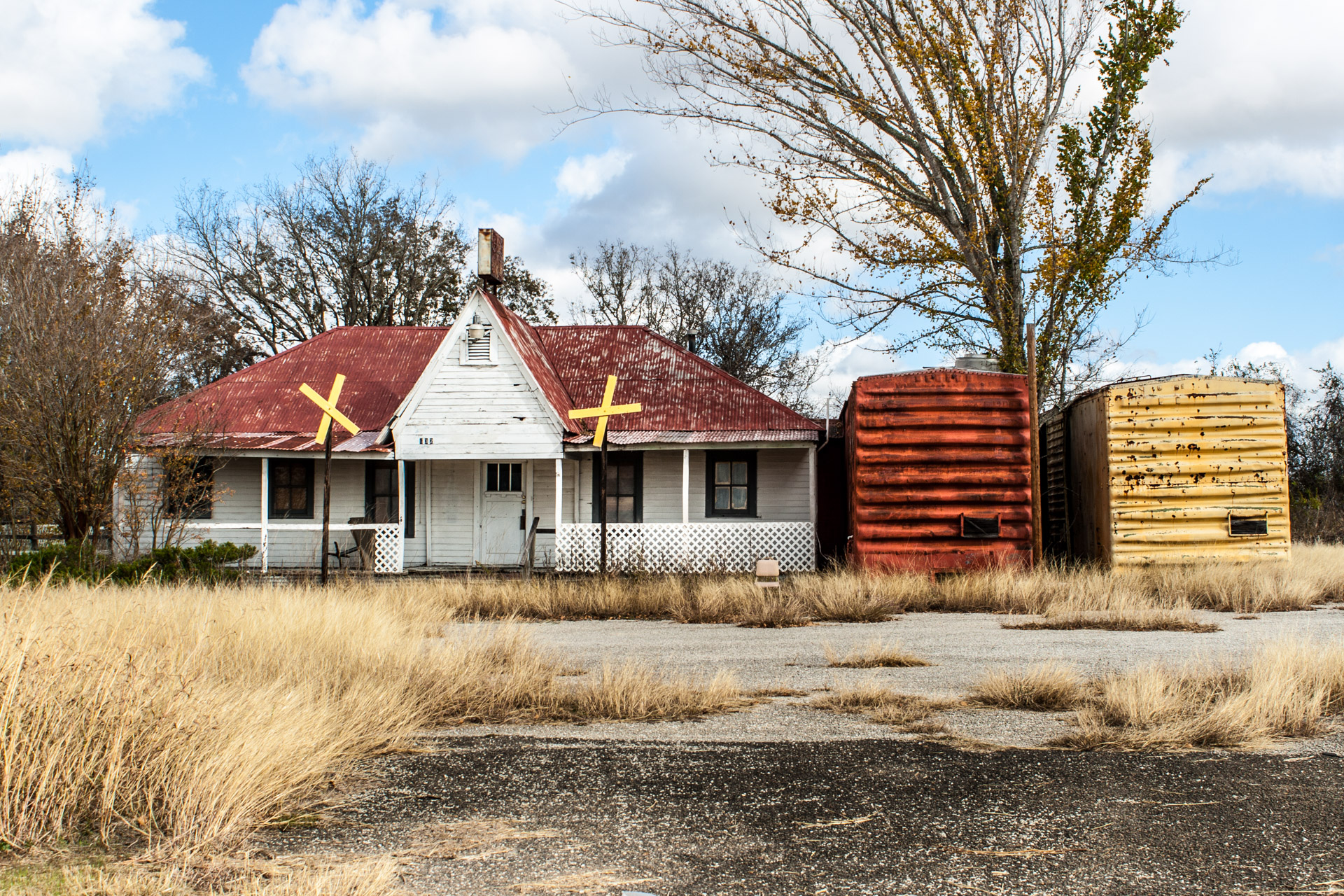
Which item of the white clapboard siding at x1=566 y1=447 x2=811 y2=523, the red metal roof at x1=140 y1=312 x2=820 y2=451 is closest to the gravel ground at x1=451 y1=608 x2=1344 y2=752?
the red metal roof at x1=140 y1=312 x2=820 y2=451

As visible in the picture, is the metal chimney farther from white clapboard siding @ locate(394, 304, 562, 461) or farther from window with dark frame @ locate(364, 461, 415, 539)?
window with dark frame @ locate(364, 461, 415, 539)

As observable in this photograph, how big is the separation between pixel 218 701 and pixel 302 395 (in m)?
17.3

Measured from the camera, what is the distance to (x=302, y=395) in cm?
2098

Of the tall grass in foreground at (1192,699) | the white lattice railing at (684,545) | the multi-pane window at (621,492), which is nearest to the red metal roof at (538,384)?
the multi-pane window at (621,492)

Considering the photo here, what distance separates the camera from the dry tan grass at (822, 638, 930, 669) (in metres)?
8.17

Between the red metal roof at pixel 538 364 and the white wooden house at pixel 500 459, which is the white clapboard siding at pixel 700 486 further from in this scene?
the red metal roof at pixel 538 364

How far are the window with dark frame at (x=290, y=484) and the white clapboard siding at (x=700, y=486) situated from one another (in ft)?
17.6

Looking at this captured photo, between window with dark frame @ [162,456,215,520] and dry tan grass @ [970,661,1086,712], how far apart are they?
1315 cm

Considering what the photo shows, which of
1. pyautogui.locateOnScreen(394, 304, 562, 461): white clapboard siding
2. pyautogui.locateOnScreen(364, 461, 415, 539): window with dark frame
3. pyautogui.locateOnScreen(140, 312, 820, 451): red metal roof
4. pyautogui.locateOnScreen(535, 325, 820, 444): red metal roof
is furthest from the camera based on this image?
pyautogui.locateOnScreen(364, 461, 415, 539): window with dark frame

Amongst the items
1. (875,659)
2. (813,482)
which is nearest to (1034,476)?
(813,482)

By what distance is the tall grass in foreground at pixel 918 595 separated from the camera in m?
12.0

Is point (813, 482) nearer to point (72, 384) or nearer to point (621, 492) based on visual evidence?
point (621, 492)

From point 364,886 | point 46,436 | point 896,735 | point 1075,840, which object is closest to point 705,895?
point 364,886

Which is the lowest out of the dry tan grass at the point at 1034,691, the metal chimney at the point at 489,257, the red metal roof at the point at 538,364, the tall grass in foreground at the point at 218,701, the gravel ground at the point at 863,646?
the gravel ground at the point at 863,646
